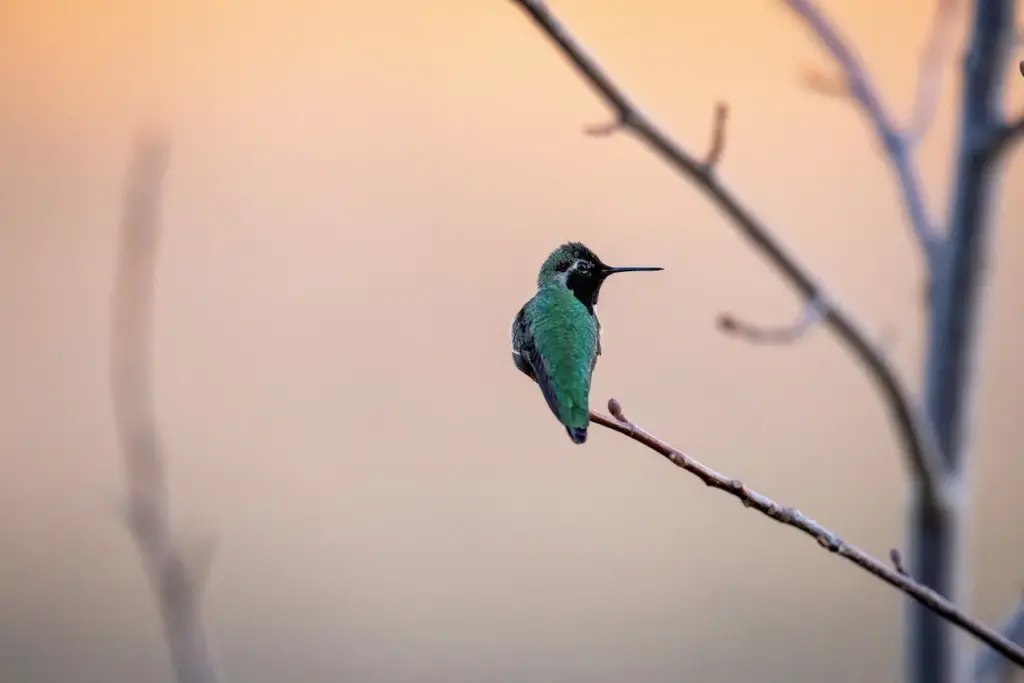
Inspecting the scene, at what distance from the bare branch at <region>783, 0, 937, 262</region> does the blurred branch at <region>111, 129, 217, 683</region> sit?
1403 mm

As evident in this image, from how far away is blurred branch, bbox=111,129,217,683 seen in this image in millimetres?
1482

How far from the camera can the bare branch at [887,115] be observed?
2180 millimetres

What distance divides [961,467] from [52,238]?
4.59 m

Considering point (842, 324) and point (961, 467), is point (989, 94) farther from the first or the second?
point (961, 467)

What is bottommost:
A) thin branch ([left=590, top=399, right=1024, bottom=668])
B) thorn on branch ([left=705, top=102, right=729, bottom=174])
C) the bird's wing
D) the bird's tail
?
thin branch ([left=590, top=399, right=1024, bottom=668])

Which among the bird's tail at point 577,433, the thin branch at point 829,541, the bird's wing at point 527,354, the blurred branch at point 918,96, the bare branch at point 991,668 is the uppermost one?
the blurred branch at point 918,96

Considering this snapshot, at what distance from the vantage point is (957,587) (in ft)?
6.91

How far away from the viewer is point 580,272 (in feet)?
5.48

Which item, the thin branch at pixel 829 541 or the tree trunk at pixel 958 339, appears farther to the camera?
the tree trunk at pixel 958 339

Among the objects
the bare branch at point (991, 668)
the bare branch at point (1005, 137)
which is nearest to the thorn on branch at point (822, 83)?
the bare branch at point (1005, 137)

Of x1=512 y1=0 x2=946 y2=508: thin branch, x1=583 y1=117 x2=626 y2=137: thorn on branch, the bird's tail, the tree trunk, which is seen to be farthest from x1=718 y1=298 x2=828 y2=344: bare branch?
the bird's tail

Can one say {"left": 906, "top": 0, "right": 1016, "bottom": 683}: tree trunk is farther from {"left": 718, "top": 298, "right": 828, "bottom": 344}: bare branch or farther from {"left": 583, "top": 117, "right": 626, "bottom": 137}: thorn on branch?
{"left": 583, "top": 117, "right": 626, "bottom": 137}: thorn on branch

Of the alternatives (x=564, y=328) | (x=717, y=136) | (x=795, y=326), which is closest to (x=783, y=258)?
(x=795, y=326)

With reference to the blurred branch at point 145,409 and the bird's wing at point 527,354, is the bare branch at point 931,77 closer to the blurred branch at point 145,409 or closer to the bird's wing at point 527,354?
the bird's wing at point 527,354
